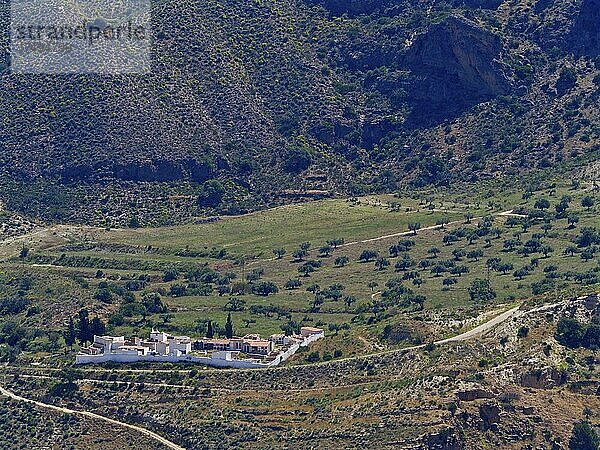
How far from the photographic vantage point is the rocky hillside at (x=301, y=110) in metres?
131

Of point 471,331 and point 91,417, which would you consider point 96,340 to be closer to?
point 91,417

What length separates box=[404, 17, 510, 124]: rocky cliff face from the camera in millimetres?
135875

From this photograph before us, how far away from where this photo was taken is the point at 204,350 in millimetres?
96250

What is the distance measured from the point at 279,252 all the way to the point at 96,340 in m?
21.8

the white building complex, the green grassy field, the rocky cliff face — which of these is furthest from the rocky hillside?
the white building complex

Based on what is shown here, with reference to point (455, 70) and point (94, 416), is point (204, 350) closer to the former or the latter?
point (94, 416)

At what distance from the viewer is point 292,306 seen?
354ft

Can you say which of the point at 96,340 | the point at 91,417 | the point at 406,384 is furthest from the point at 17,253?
the point at 406,384
